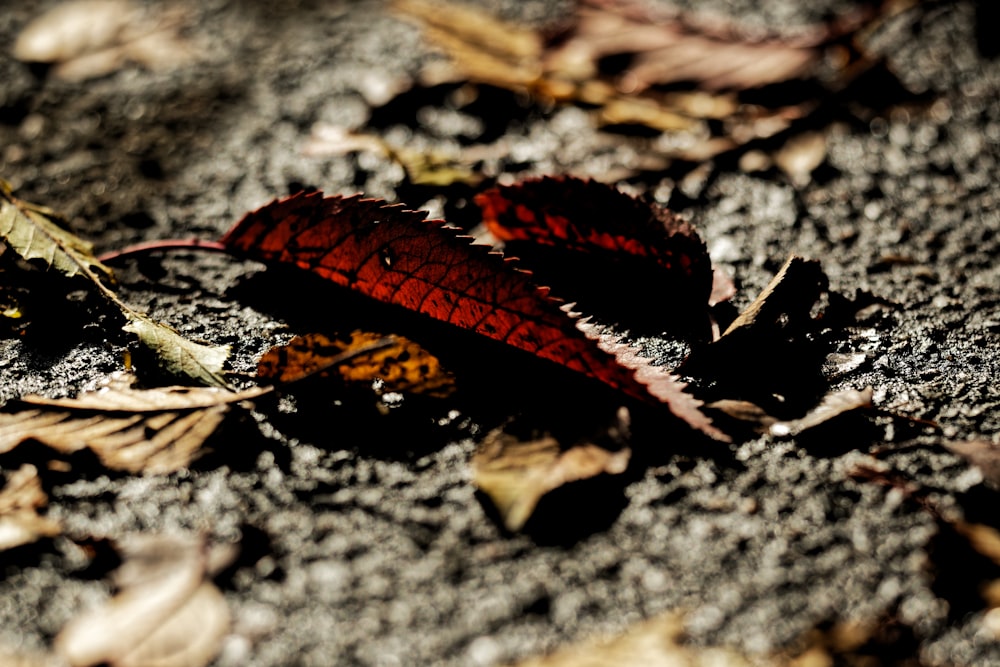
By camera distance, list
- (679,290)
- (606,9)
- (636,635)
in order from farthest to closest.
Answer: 1. (606,9)
2. (679,290)
3. (636,635)

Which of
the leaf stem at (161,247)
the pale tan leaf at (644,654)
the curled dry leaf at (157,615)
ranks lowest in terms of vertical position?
the pale tan leaf at (644,654)

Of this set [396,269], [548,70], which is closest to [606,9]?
[548,70]

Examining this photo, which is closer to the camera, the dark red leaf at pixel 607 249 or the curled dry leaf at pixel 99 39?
the dark red leaf at pixel 607 249

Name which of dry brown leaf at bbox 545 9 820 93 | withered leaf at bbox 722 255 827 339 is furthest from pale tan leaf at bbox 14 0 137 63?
withered leaf at bbox 722 255 827 339

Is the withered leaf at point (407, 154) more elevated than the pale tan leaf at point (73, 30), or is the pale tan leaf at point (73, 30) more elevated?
the pale tan leaf at point (73, 30)

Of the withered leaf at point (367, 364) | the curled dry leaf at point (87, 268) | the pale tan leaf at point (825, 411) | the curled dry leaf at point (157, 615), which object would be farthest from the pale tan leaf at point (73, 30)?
the pale tan leaf at point (825, 411)

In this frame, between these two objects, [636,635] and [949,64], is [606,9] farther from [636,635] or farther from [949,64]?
[636,635]

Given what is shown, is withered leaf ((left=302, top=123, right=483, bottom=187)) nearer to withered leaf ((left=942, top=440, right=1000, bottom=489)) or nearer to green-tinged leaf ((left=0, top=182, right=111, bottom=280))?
green-tinged leaf ((left=0, top=182, right=111, bottom=280))

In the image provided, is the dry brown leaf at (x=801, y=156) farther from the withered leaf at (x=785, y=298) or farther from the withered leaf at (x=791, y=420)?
the withered leaf at (x=791, y=420)
